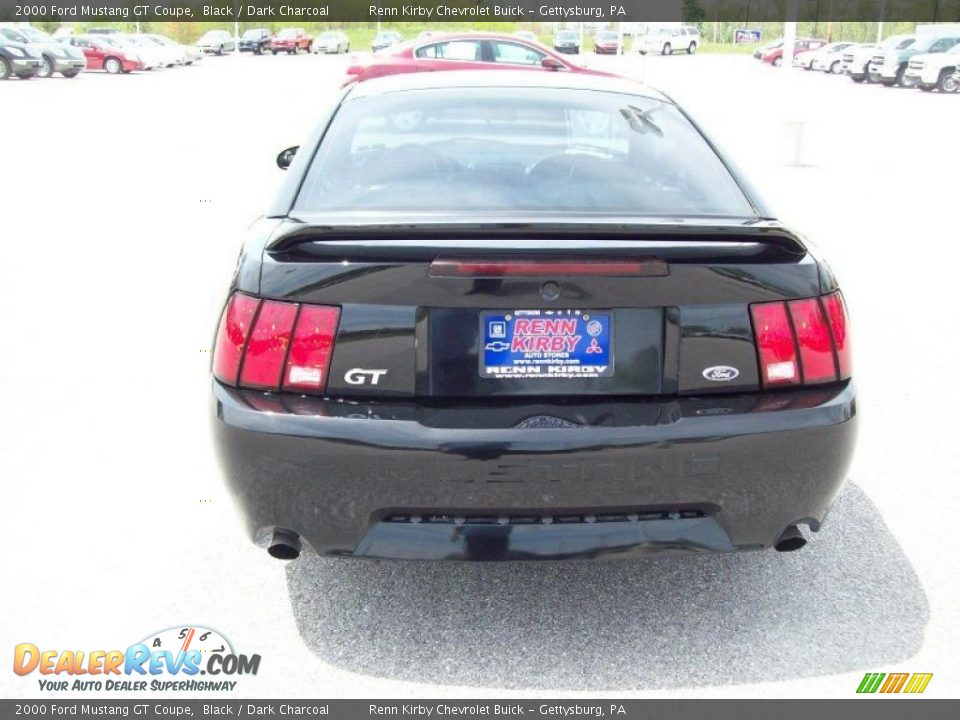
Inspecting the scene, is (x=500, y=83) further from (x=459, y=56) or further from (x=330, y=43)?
Result: (x=330, y=43)

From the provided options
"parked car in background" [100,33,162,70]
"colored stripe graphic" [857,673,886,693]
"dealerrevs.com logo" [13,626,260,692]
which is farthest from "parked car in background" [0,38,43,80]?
"colored stripe graphic" [857,673,886,693]

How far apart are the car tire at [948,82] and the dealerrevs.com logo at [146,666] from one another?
34198mm

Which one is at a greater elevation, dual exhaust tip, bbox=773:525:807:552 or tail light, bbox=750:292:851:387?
tail light, bbox=750:292:851:387

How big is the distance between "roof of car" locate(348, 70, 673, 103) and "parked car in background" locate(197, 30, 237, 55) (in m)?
55.8

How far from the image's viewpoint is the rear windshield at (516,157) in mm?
3379

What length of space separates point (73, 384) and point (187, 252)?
357 centimetres

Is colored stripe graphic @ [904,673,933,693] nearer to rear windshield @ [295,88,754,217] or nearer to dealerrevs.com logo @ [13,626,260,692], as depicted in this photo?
rear windshield @ [295,88,754,217]

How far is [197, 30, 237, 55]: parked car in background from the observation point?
56438 millimetres

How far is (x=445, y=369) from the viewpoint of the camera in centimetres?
276

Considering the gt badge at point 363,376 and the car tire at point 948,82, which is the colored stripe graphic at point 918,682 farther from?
the car tire at point 948,82

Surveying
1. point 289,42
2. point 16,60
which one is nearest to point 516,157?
point 16,60

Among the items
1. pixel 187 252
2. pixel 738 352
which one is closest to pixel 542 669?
pixel 738 352

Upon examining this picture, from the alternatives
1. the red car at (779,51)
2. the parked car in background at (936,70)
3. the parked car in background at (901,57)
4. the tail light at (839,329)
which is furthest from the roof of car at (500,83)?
the red car at (779,51)

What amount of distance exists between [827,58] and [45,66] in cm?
3415
